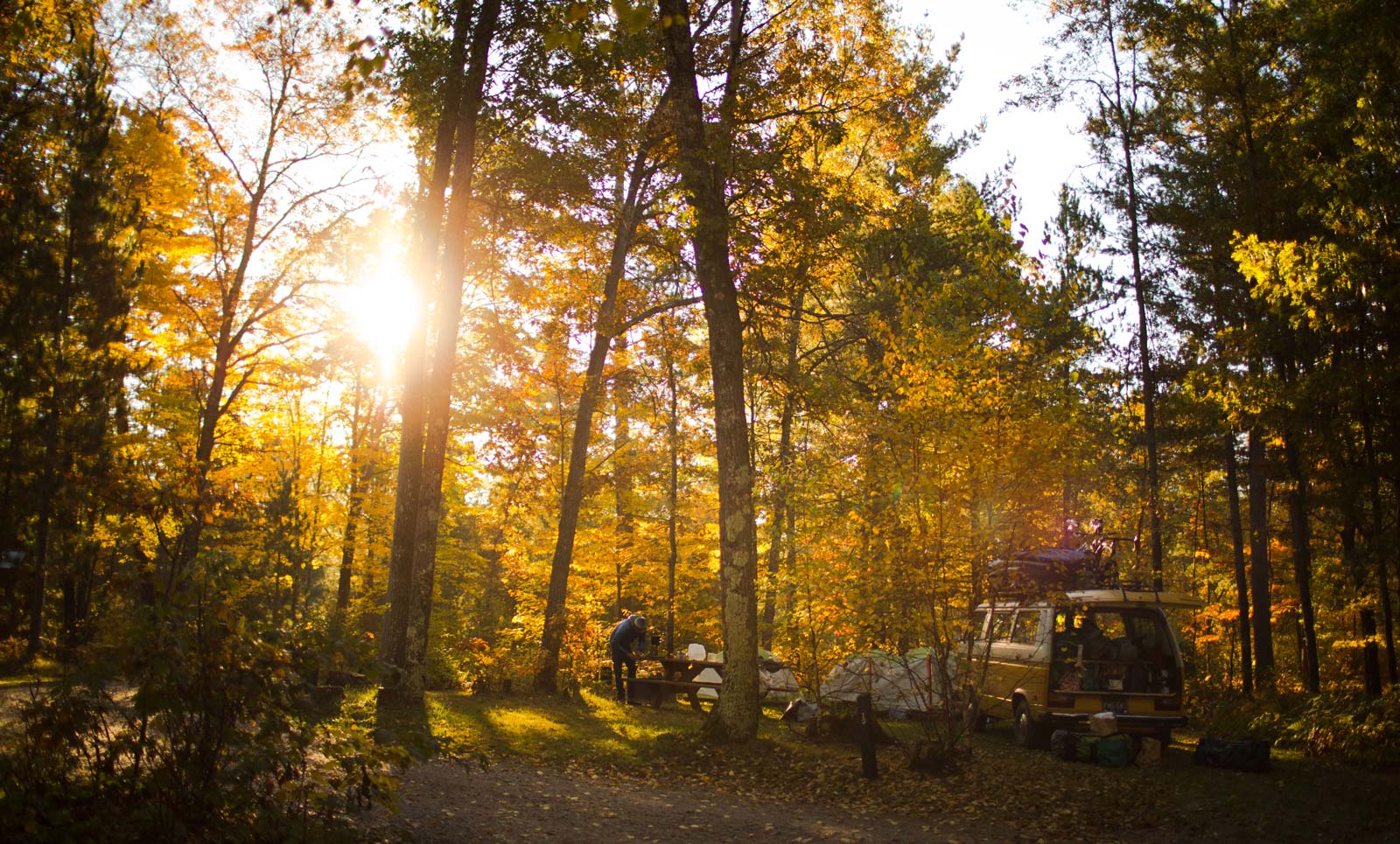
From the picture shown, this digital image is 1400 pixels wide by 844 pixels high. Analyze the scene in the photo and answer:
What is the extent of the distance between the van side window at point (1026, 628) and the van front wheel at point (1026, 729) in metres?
0.79

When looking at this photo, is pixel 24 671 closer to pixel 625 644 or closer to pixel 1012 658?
pixel 625 644

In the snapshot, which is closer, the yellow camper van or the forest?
the forest

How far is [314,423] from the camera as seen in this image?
25672mm

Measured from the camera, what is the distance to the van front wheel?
1172 cm

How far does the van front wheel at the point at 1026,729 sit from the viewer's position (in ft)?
38.4

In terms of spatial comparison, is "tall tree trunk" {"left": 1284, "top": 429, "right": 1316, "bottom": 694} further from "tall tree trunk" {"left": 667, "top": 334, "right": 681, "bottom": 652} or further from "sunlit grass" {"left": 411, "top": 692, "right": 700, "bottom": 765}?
"tall tree trunk" {"left": 667, "top": 334, "right": 681, "bottom": 652}

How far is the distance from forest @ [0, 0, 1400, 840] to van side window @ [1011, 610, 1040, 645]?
171 centimetres

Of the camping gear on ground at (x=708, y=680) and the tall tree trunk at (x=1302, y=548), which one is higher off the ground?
the tall tree trunk at (x=1302, y=548)

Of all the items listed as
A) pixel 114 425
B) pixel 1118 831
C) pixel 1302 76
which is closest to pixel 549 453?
pixel 114 425

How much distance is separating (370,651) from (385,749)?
57 cm

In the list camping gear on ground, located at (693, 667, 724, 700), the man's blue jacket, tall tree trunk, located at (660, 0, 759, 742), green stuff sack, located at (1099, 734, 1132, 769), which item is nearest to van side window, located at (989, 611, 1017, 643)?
green stuff sack, located at (1099, 734, 1132, 769)

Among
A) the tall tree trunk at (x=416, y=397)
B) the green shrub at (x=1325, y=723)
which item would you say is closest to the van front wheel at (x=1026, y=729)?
the green shrub at (x=1325, y=723)

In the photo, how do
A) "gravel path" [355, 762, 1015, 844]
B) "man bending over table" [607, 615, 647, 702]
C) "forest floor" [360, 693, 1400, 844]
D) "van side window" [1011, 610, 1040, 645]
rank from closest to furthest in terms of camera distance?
1. "gravel path" [355, 762, 1015, 844]
2. "forest floor" [360, 693, 1400, 844]
3. "van side window" [1011, 610, 1040, 645]
4. "man bending over table" [607, 615, 647, 702]

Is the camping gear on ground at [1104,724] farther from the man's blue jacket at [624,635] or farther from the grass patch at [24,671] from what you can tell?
the grass patch at [24,671]
